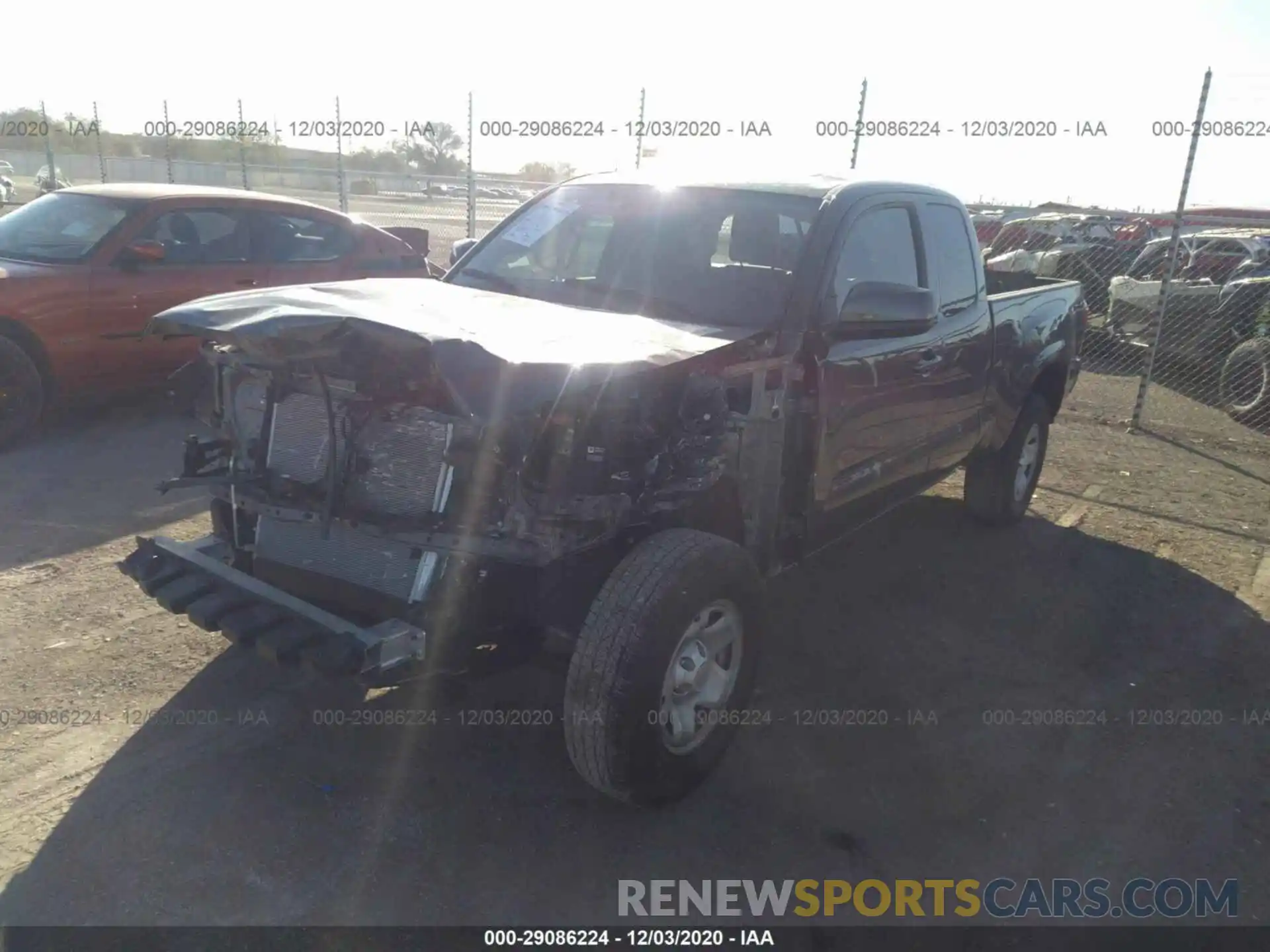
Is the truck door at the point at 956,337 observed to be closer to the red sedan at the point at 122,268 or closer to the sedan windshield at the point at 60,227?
the red sedan at the point at 122,268

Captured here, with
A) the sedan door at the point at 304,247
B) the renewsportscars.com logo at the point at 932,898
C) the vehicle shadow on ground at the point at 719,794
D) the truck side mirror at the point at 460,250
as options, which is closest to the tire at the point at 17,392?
the sedan door at the point at 304,247

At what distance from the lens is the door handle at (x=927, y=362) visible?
451 cm

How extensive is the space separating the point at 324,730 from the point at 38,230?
537 cm

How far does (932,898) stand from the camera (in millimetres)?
3027

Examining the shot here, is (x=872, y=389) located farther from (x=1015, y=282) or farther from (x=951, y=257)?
(x=1015, y=282)

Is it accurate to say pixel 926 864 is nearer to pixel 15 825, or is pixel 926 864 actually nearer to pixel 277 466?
pixel 277 466

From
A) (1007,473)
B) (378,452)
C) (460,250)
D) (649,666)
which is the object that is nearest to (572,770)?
(649,666)

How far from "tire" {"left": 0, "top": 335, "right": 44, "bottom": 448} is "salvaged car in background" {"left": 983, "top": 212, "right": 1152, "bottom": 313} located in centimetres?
1182

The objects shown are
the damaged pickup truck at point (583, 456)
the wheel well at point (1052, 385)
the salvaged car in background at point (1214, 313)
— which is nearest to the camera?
the damaged pickup truck at point (583, 456)

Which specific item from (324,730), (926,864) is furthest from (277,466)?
(926,864)

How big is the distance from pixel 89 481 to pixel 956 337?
500 centimetres

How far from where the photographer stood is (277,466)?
140 inches

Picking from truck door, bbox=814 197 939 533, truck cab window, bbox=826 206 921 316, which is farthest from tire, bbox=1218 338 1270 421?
truck cab window, bbox=826 206 921 316

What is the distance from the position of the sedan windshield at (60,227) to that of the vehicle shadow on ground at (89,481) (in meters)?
1.13
